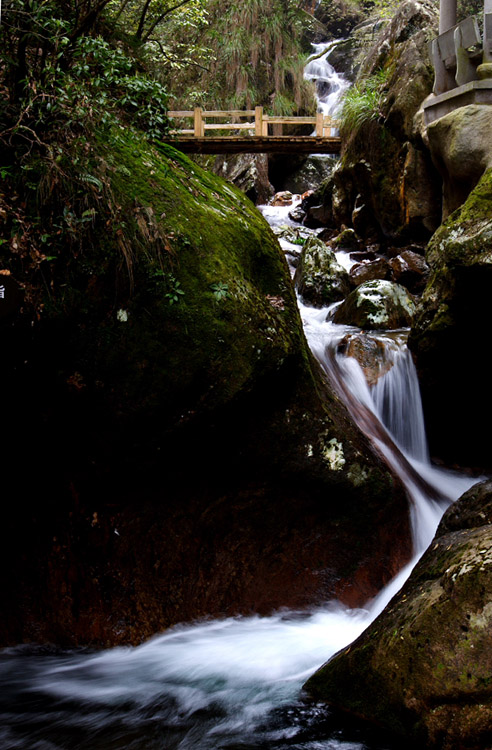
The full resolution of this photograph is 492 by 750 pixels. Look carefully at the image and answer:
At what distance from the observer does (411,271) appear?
8773mm

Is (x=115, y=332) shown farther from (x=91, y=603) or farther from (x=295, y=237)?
(x=295, y=237)

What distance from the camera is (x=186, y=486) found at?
3.32 m

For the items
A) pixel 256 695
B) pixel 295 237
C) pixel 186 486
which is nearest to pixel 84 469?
pixel 186 486

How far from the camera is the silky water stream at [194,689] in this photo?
232 centimetres

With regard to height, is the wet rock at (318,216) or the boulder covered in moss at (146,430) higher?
the wet rock at (318,216)

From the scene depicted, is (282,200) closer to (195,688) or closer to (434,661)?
(195,688)

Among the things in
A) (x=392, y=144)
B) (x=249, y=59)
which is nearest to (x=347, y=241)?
(x=392, y=144)

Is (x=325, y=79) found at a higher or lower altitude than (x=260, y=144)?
higher

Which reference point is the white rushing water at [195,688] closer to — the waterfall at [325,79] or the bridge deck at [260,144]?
the bridge deck at [260,144]

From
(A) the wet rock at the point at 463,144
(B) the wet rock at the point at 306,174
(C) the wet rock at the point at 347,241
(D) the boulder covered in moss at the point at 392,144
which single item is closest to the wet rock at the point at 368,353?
(A) the wet rock at the point at 463,144

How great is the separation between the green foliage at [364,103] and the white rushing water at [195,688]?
9.56 metres

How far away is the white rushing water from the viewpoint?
2330 mm

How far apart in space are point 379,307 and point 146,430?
4895 mm

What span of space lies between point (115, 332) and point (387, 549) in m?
2.30
